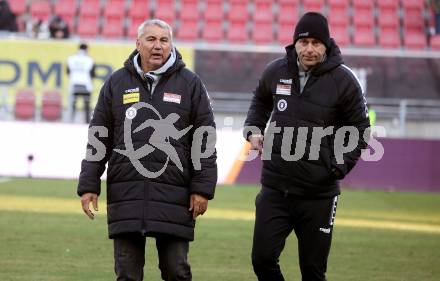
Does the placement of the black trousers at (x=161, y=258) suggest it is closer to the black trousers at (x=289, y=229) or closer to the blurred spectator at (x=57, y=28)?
the black trousers at (x=289, y=229)

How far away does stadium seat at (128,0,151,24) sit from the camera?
30953 mm

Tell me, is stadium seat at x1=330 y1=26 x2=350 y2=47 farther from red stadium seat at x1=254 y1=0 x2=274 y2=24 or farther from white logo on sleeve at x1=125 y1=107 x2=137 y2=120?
white logo on sleeve at x1=125 y1=107 x2=137 y2=120

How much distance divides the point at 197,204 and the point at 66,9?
2412 cm

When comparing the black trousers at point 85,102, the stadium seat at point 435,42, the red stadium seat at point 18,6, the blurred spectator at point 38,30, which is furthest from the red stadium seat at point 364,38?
the red stadium seat at point 18,6

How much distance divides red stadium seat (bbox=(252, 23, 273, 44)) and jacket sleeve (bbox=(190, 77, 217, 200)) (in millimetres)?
22631

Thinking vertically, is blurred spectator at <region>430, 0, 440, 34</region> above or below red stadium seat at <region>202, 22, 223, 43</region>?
above

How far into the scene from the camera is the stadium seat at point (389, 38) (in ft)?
101

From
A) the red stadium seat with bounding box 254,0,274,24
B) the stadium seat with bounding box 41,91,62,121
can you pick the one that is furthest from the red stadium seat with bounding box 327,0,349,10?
the stadium seat with bounding box 41,91,62,121

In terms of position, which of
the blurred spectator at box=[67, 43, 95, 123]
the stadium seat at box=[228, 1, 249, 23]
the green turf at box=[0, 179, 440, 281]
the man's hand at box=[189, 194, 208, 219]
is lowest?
the green turf at box=[0, 179, 440, 281]

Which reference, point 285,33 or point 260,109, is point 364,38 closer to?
point 285,33

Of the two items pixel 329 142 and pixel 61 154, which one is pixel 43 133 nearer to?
pixel 61 154

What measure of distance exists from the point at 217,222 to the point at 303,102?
27.7 ft

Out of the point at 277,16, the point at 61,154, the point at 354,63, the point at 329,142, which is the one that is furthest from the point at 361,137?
the point at 277,16

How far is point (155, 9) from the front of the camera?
31266mm
